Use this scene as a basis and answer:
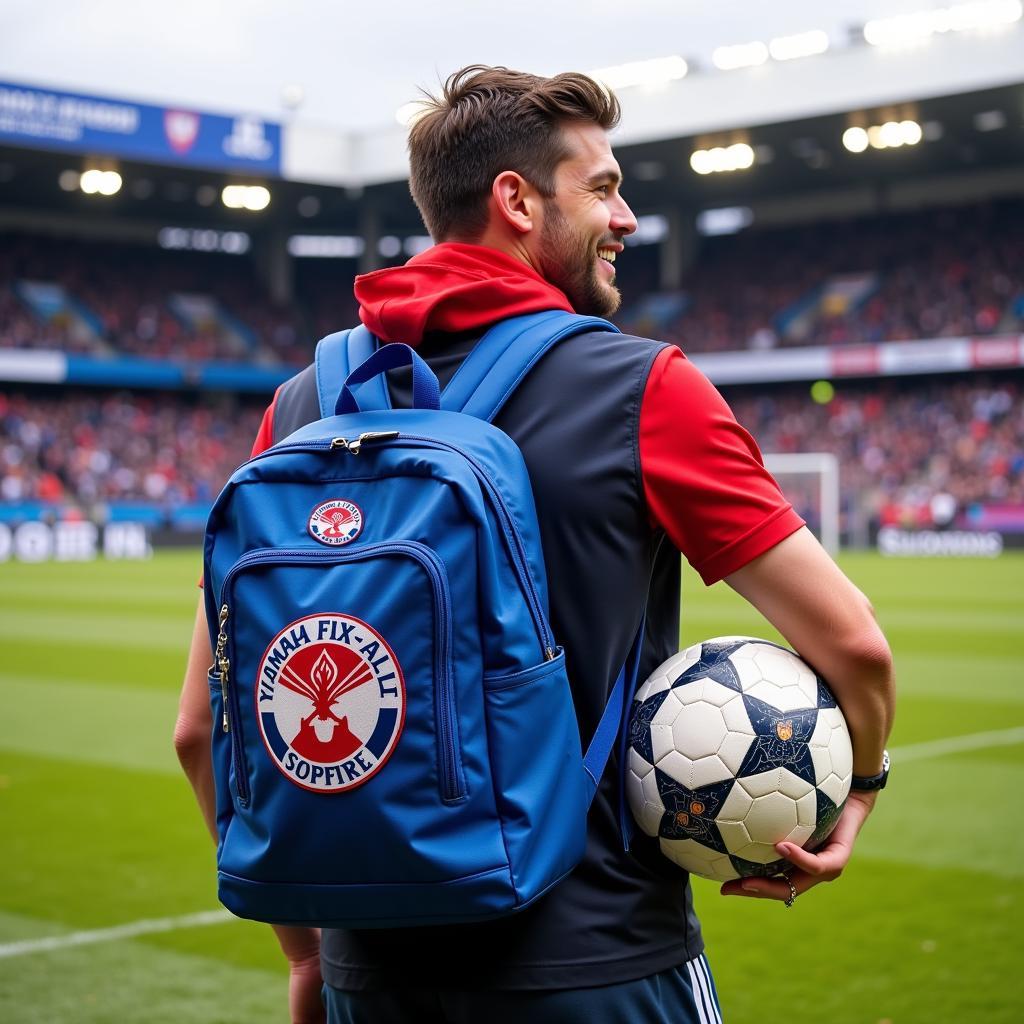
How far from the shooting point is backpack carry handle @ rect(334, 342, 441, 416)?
174 centimetres

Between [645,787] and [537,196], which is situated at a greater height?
[537,196]

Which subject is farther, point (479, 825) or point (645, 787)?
point (645, 787)

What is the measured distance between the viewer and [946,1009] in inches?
156

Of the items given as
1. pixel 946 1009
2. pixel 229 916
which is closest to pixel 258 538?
pixel 946 1009

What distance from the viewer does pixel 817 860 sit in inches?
74.4

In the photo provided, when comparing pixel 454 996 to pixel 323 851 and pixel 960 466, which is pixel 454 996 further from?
pixel 960 466

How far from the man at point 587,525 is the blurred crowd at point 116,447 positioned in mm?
34565

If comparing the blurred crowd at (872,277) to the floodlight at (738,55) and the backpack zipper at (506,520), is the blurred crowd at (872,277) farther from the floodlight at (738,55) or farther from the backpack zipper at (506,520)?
the backpack zipper at (506,520)

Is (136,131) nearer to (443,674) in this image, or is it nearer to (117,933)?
(117,933)

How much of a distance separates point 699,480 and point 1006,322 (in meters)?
38.1

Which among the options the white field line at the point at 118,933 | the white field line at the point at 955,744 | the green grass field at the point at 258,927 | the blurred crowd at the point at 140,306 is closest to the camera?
the green grass field at the point at 258,927

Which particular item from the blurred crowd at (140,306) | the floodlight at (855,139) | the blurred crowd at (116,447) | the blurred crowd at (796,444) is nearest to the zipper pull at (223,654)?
the blurred crowd at (796,444)

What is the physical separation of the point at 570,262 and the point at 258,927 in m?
3.63

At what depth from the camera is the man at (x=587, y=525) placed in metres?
1.70
